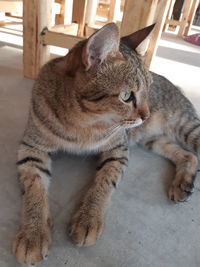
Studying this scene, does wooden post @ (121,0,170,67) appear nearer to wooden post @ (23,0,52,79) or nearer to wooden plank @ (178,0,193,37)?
wooden post @ (23,0,52,79)

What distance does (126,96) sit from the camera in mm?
882

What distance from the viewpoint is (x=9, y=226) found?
2.76ft

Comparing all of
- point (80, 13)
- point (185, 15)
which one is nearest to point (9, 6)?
point (80, 13)

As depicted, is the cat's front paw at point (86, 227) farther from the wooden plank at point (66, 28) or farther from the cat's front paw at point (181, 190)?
the wooden plank at point (66, 28)

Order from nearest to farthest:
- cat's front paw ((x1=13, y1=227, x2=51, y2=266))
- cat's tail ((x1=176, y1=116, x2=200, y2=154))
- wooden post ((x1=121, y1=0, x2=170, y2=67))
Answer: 1. cat's front paw ((x1=13, y1=227, x2=51, y2=266))
2. cat's tail ((x1=176, y1=116, x2=200, y2=154))
3. wooden post ((x1=121, y1=0, x2=170, y2=67))

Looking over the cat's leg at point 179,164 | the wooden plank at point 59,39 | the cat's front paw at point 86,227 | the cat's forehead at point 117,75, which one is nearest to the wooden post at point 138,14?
the wooden plank at point 59,39

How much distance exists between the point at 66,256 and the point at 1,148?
651mm

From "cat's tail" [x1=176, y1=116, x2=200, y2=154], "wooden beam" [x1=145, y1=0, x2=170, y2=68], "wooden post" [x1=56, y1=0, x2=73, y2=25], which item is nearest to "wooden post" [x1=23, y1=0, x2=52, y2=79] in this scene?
"wooden post" [x1=56, y1=0, x2=73, y2=25]

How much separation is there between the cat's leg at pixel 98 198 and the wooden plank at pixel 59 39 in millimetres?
1025

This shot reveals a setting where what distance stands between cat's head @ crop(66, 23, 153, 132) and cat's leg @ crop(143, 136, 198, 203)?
1.18 feet

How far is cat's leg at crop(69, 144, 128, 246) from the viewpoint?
81 cm

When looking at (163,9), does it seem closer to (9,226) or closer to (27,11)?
(27,11)

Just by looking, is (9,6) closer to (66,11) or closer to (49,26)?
(66,11)

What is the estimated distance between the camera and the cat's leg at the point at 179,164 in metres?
1.05
